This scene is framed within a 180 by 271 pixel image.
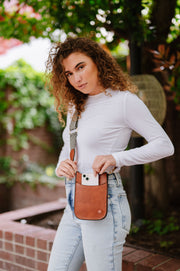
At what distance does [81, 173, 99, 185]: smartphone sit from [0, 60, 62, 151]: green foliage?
5558mm

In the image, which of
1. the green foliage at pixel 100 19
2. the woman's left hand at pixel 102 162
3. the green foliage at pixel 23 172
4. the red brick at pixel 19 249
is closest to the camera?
the woman's left hand at pixel 102 162

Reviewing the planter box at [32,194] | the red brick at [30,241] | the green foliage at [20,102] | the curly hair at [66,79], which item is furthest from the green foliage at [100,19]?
the green foliage at [20,102]

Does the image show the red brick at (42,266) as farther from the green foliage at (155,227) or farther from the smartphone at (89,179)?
the smartphone at (89,179)

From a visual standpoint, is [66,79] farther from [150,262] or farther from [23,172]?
[23,172]

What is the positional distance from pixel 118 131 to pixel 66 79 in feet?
1.65

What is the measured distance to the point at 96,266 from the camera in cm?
151

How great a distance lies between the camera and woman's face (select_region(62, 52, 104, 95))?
167cm

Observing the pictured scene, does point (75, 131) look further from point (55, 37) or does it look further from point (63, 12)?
point (55, 37)

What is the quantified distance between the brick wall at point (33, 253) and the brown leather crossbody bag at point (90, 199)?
897 millimetres

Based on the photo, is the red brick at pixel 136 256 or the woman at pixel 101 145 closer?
the woman at pixel 101 145

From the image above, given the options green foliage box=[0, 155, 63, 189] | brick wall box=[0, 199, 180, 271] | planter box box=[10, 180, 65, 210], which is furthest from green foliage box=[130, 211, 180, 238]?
green foliage box=[0, 155, 63, 189]

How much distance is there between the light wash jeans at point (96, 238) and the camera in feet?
4.93

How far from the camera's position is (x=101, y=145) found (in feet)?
5.20

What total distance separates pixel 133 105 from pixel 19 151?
6.04 m
